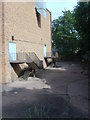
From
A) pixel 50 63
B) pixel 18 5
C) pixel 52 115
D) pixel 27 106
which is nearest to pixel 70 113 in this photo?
pixel 52 115

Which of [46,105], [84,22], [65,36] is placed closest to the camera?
[46,105]

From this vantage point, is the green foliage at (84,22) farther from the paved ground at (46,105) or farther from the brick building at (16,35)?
the brick building at (16,35)

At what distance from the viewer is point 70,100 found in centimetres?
830

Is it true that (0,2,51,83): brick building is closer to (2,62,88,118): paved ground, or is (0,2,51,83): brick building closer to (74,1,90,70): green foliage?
(2,62,88,118): paved ground

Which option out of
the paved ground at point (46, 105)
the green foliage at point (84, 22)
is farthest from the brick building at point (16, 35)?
the green foliage at point (84, 22)

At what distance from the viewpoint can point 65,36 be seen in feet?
116

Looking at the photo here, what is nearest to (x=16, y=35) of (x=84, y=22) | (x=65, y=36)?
(x=84, y=22)

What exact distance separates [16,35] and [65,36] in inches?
873

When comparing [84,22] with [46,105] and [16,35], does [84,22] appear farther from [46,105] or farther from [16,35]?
[46,105]

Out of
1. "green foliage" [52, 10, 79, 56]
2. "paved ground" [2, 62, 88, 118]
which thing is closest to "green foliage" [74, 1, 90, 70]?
"paved ground" [2, 62, 88, 118]

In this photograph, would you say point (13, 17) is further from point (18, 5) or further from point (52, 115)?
point (52, 115)

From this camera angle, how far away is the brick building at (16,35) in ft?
40.0

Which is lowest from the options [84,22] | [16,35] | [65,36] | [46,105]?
[46,105]

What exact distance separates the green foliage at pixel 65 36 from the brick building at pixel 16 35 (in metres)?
15.6
